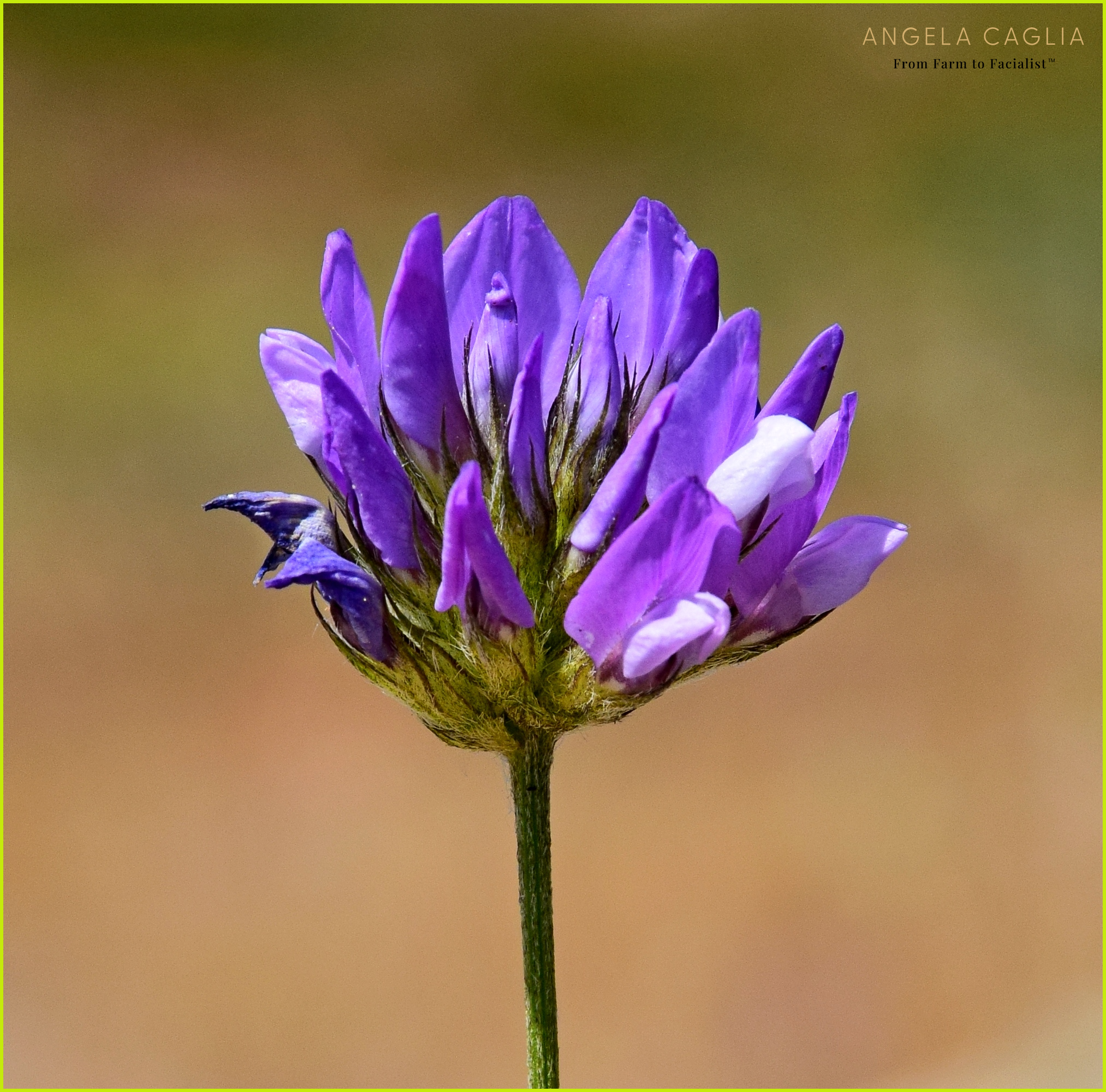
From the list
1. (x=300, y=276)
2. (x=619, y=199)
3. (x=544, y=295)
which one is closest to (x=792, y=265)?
(x=619, y=199)

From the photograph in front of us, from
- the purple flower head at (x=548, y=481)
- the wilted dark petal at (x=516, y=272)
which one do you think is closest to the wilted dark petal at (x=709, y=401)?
the purple flower head at (x=548, y=481)

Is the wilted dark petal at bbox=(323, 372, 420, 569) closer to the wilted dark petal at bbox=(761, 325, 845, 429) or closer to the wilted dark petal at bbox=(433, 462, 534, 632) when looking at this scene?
the wilted dark petal at bbox=(433, 462, 534, 632)

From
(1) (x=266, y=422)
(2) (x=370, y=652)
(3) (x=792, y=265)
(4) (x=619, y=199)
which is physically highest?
(4) (x=619, y=199)

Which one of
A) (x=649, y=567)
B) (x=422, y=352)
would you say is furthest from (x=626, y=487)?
(x=422, y=352)

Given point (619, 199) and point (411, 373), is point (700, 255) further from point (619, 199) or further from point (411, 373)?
point (619, 199)

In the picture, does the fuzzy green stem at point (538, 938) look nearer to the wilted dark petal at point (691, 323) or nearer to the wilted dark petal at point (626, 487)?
the wilted dark petal at point (626, 487)

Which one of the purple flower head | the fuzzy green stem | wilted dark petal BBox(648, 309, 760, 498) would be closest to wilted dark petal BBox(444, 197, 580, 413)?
the purple flower head

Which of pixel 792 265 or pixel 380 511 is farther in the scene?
pixel 792 265
